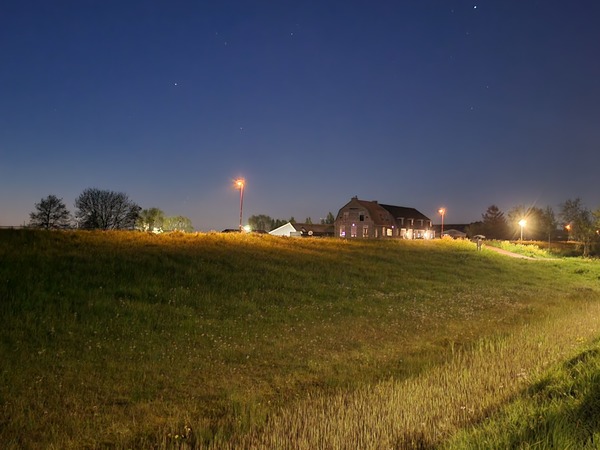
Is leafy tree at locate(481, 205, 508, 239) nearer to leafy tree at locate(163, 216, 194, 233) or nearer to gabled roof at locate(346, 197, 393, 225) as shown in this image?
gabled roof at locate(346, 197, 393, 225)

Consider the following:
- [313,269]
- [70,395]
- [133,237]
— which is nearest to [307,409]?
[70,395]

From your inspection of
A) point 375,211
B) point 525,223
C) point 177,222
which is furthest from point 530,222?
point 177,222

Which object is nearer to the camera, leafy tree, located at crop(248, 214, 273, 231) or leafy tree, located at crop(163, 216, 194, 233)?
leafy tree, located at crop(163, 216, 194, 233)

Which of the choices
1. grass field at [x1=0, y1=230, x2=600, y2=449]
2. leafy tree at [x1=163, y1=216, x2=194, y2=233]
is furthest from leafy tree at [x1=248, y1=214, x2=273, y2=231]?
grass field at [x1=0, y1=230, x2=600, y2=449]

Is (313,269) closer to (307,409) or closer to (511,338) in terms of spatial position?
(511,338)

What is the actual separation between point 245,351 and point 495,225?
4741 inches

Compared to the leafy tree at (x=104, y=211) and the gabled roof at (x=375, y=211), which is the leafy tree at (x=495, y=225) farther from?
the leafy tree at (x=104, y=211)

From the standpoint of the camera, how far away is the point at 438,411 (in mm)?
7438

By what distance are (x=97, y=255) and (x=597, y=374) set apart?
1804 centimetres

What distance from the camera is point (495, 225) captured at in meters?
119

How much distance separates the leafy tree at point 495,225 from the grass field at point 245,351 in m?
102

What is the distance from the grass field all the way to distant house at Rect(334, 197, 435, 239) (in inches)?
2853

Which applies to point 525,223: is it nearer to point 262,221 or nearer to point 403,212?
point 403,212

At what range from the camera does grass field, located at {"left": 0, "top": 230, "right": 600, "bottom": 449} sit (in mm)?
7004
